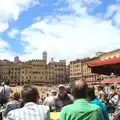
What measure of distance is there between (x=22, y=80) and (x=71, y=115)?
184059mm

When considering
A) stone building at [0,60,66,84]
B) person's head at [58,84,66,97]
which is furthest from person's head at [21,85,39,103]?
stone building at [0,60,66,84]

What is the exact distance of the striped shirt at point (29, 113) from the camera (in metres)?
4.03

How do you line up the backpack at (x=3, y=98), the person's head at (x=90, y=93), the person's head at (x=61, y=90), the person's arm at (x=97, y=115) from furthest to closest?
the backpack at (x=3, y=98)
the person's head at (x=61, y=90)
the person's head at (x=90, y=93)
the person's arm at (x=97, y=115)

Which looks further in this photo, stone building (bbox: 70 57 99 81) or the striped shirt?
stone building (bbox: 70 57 99 81)

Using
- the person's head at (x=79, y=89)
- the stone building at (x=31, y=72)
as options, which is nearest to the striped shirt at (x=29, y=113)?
the person's head at (x=79, y=89)

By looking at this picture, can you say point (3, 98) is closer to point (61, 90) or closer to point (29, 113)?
point (61, 90)

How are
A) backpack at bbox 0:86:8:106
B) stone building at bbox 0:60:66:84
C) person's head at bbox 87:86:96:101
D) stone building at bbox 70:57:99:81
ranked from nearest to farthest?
person's head at bbox 87:86:96:101, backpack at bbox 0:86:8:106, stone building at bbox 70:57:99:81, stone building at bbox 0:60:66:84

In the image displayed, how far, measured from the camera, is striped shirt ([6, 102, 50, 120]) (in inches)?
159

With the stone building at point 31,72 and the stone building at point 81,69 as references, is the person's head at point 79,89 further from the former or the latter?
the stone building at point 31,72

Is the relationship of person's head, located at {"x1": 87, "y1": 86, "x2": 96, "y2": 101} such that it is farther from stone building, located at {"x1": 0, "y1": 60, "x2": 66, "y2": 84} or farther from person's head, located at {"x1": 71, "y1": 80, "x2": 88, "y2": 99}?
stone building, located at {"x1": 0, "y1": 60, "x2": 66, "y2": 84}

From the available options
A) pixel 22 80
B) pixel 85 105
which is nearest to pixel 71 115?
pixel 85 105

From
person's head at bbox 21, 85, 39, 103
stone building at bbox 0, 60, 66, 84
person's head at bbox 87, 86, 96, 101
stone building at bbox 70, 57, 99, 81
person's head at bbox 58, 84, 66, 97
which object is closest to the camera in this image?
person's head at bbox 21, 85, 39, 103

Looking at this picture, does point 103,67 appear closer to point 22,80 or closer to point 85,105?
point 85,105

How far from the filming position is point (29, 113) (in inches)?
160
